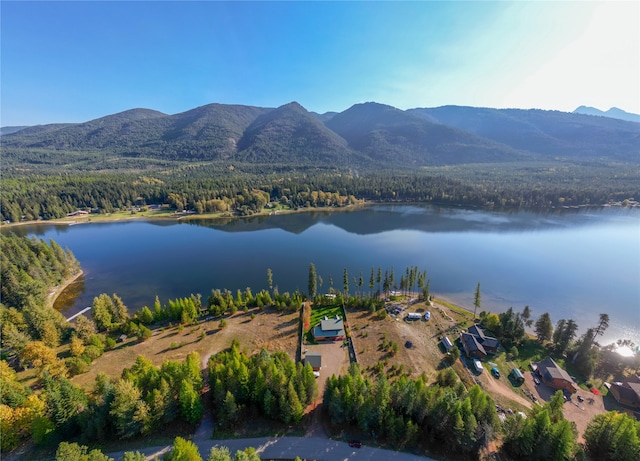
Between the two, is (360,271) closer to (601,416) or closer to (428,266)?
(428,266)

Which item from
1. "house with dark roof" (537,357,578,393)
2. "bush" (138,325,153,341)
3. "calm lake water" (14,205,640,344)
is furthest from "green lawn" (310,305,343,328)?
"house with dark roof" (537,357,578,393)

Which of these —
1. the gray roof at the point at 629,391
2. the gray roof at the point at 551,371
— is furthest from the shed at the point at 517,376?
the gray roof at the point at 629,391

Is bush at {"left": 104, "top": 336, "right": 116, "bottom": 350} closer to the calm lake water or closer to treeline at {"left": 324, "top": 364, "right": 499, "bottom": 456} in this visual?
the calm lake water

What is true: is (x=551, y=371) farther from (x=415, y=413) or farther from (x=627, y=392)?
(x=415, y=413)

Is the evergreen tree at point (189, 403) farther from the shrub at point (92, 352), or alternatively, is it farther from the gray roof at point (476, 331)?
the gray roof at point (476, 331)

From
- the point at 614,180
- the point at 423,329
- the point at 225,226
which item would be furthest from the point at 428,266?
the point at 614,180
